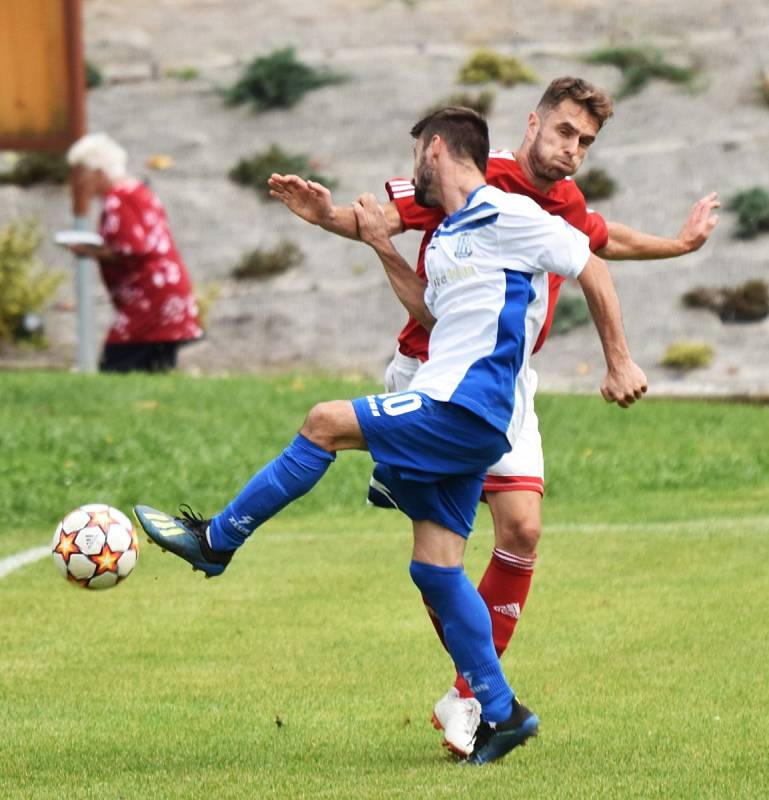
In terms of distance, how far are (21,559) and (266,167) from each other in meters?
16.7

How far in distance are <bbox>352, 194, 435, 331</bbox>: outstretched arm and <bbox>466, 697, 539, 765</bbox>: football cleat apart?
1.37 metres

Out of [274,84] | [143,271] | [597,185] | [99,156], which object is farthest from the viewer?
[274,84]

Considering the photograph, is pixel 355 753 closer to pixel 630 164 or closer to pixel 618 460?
pixel 618 460

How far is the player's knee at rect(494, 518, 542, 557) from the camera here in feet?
20.6

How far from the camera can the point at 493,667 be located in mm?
5703

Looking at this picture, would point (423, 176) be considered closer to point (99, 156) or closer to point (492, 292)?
point (492, 292)

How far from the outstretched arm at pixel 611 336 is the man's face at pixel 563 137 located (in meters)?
0.54

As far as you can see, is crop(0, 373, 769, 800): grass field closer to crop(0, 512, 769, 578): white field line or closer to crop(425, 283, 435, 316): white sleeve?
crop(0, 512, 769, 578): white field line

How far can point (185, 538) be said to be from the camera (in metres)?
5.75

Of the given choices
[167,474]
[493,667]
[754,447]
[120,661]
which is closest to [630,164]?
[754,447]

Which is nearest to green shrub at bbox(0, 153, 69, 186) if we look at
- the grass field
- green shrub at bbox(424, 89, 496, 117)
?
green shrub at bbox(424, 89, 496, 117)

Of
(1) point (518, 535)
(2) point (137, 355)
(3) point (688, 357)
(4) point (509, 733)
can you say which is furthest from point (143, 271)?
(4) point (509, 733)

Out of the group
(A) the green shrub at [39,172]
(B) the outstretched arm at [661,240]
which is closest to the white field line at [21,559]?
(B) the outstretched arm at [661,240]

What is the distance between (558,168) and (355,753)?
2171 millimetres
